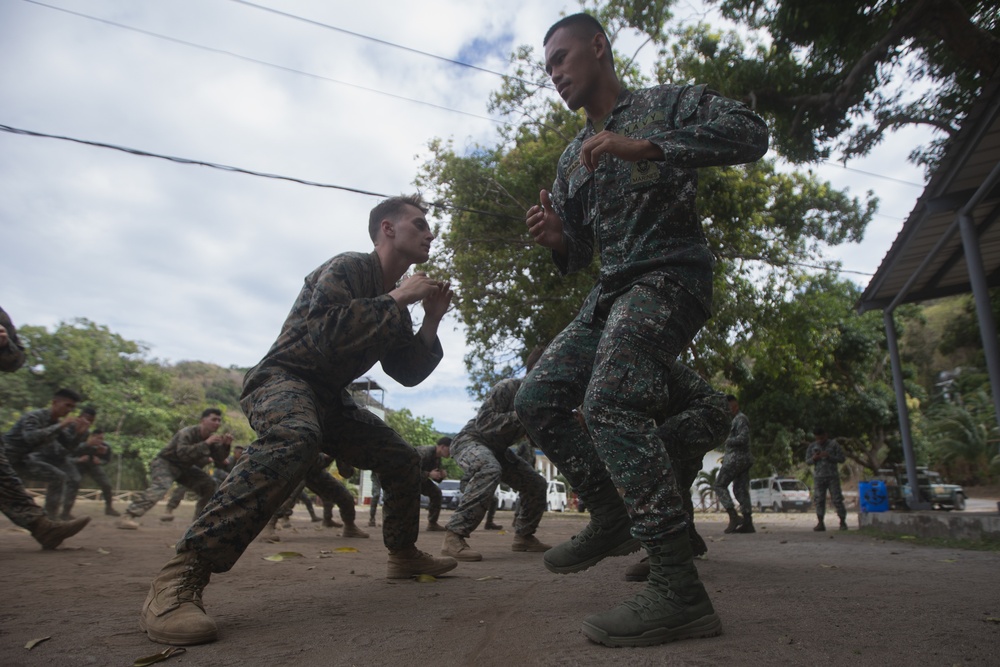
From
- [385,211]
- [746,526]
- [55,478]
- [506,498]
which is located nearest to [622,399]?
[385,211]

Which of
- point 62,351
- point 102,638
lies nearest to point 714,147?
point 102,638

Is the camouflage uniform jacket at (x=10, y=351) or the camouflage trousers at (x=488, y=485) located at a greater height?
the camouflage uniform jacket at (x=10, y=351)

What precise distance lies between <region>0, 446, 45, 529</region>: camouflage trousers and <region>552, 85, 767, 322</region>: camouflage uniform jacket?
5.09 metres

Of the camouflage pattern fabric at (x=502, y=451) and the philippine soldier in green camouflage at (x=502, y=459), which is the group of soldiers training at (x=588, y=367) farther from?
the camouflage pattern fabric at (x=502, y=451)

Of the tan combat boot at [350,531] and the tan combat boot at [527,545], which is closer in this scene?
the tan combat boot at [527,545]

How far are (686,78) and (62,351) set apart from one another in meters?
38.1

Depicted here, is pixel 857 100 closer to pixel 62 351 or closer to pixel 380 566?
pixel 380 566

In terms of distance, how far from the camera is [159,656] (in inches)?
77.1

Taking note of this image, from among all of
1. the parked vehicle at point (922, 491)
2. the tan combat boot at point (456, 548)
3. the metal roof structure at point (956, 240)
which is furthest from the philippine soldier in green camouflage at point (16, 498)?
the parked vehicle at point (922, 491)

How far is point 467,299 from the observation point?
15.9 metres

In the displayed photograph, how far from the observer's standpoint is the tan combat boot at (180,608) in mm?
2156

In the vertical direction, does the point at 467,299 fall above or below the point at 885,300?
above

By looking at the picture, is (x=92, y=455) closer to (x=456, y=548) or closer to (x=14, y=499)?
(x=14, y=499)

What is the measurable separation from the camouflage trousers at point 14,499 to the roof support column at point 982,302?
9043 mm
